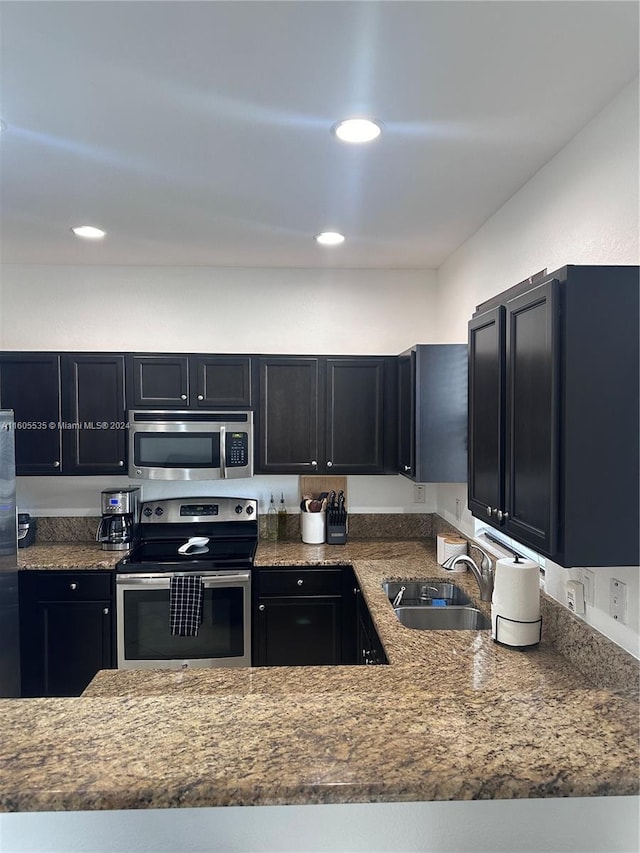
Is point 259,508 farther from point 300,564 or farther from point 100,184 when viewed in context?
point 100,184

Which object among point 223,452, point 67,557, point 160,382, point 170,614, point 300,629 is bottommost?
point 300,629

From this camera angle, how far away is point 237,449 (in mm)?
3469

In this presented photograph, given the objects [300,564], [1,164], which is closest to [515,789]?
[300,564]

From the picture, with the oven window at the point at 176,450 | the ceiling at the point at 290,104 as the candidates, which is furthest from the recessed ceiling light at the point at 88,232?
the oven window at the point at 176,450

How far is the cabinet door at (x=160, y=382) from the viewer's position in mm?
3475

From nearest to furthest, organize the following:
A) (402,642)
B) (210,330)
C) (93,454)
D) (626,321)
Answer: (626,321) → (402,642) → (93,454) → (210,330)

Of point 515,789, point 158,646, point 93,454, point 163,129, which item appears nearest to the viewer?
point 515,789

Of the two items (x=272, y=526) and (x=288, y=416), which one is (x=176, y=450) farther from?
(x=272, y=526)

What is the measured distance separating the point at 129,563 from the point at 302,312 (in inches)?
73.2

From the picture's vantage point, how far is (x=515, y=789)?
1036 millimetres

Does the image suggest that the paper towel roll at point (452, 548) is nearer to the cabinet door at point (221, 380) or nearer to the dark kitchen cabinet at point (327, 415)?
the dark kitchen cabinet at point (327, 415)

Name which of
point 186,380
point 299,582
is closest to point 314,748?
point 299,582

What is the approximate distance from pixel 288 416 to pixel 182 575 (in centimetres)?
109

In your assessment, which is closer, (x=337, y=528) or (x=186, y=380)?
(x=186, y=380)
